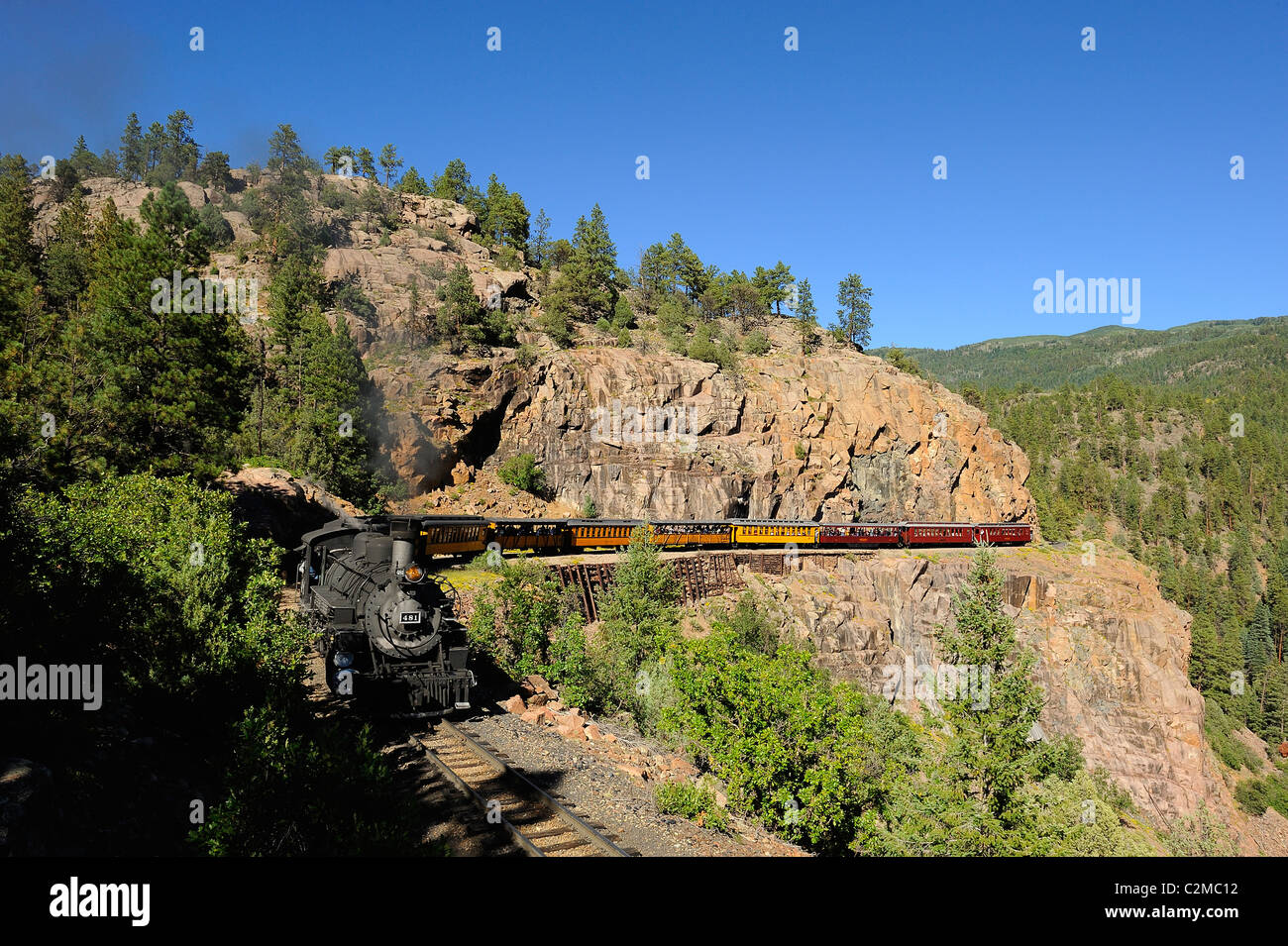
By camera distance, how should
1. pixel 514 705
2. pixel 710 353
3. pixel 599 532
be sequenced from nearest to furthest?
pixel 514 705
pixel 599 532
pixel 710 353

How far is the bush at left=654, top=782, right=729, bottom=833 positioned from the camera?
43.2 feet

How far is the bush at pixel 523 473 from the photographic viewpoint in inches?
2264

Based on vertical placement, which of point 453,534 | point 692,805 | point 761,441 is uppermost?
point 761,441

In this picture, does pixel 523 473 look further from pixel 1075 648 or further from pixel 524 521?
pixel 1075 648

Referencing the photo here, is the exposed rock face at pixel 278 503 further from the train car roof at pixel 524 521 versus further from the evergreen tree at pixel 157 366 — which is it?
the train car roof at pixel 524 521

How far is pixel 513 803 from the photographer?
12.5 meters

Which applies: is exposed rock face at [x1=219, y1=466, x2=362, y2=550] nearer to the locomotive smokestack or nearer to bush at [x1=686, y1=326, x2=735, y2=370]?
the locomotive smokestack

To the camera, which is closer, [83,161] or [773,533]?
[773,533]

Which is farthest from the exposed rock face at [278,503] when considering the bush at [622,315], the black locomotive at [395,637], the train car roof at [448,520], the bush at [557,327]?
the bush at [622,315]

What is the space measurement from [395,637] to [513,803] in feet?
17.5

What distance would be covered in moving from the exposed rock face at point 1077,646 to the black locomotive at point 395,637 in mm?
35080

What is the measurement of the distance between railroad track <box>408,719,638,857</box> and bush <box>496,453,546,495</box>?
42.6 metres

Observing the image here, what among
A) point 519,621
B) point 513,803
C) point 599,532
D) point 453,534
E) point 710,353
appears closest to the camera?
point 513,803

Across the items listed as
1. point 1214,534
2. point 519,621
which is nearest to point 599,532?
point 519,621
